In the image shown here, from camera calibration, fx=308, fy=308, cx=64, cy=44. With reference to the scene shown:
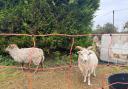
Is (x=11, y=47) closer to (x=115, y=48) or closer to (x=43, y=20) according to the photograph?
(x=43, y=20)

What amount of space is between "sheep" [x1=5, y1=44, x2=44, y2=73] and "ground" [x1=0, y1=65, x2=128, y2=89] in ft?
1.11

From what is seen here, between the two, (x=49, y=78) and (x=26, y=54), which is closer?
(x=49, y=78)

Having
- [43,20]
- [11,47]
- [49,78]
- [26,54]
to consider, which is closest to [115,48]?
[43,20]

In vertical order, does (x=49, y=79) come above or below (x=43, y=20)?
below

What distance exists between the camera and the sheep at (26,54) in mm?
9148

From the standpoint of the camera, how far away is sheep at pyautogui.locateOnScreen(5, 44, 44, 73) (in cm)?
915

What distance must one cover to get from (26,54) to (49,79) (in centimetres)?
110

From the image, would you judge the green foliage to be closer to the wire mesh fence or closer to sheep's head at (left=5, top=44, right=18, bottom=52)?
sheep's head at (left=5, top=44, right=18, bottom=52)

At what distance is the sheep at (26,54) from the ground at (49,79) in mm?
339

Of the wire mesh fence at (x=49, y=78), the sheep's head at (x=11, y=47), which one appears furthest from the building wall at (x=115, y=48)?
the sheep's head at (x=11, y=47)

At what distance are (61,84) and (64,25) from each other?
7.65ft

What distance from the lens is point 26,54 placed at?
9.21 metres

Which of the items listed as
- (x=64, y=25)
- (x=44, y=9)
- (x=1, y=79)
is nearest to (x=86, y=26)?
(x=64, y=25)

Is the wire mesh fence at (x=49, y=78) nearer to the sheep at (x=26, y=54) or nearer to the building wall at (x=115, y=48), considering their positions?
the sheep at (x=26, y=54)
